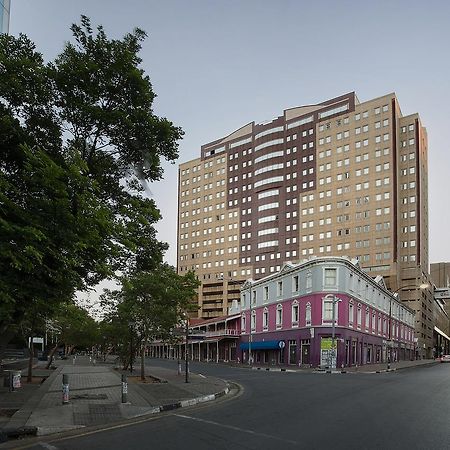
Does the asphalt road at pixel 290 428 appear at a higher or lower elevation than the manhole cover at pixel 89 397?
higher

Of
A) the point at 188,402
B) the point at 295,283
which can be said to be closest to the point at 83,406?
the point at 188,402

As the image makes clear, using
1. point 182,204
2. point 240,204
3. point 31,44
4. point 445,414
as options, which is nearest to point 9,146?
point 31,44

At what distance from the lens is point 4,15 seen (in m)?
31.5

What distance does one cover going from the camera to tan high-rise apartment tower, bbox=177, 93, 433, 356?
11525 centimetres

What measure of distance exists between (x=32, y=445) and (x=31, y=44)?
959cm

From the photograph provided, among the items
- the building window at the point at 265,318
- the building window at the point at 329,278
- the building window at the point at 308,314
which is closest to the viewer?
the building window at the point at 329,278

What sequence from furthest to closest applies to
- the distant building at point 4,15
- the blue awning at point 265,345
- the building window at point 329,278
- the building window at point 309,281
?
the blue awning at point 265,345, the building window at point 309,281, the building window at point 329,278, the distant building at point 4,15

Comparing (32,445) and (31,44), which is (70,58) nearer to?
(31,44)

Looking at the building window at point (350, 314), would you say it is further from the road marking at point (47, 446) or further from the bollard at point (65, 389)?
the road marking at point (47, 446)

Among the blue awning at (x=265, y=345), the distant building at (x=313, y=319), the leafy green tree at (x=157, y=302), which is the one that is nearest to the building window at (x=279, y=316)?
the distant building at (x=313, y=319)

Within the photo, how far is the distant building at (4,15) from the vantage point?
101ft

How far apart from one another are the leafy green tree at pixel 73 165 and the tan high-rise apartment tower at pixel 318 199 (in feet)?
335

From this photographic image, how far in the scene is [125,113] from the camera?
14289 mm

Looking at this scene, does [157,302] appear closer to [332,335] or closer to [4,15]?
[4,15]
